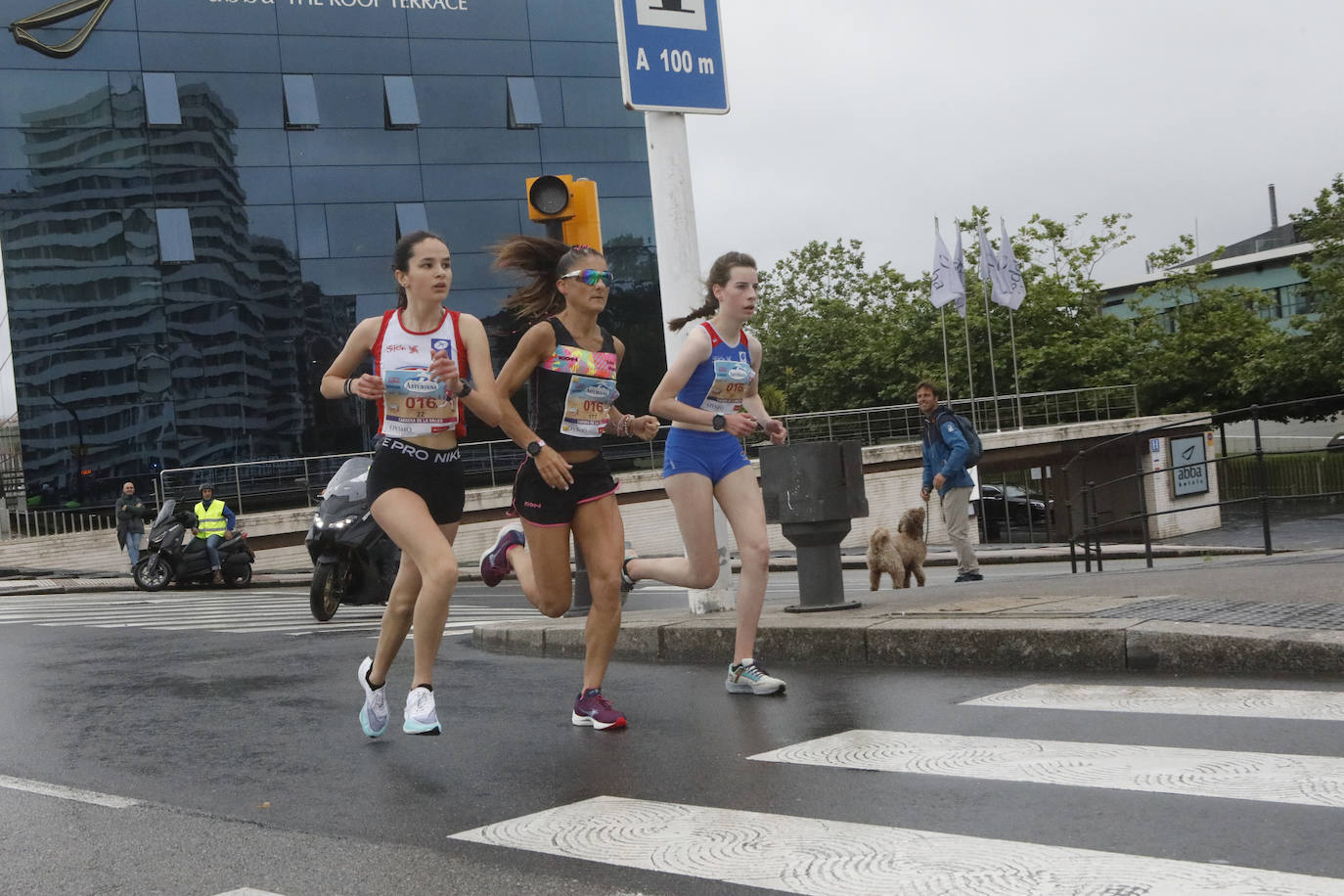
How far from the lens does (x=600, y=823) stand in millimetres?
3975

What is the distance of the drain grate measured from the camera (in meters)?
6.02

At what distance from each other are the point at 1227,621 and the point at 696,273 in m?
4.11

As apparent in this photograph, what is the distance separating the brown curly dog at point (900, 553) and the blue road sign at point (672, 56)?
211 inches

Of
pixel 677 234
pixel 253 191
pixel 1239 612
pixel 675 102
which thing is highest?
pixel 253 191

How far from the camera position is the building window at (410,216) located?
113ft

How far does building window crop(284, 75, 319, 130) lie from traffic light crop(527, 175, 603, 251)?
27201 millimetres

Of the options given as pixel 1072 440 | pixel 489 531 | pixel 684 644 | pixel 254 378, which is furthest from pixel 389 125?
pixel 684 644

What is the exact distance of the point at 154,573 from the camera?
21.6m

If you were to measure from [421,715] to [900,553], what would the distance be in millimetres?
8610

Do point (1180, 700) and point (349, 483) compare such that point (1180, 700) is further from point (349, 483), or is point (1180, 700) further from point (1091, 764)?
point (349, 483)

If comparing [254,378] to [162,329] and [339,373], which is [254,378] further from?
[339,373]

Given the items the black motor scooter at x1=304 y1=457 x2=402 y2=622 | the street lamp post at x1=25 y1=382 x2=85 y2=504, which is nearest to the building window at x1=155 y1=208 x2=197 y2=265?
the street lamp post at x1=25 y1=382 x2=85 y2=504

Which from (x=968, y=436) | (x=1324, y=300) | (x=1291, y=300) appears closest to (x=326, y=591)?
(x=968, y=436)

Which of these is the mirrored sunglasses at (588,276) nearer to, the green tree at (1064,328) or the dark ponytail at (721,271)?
the dark ponytail at (721,271)
